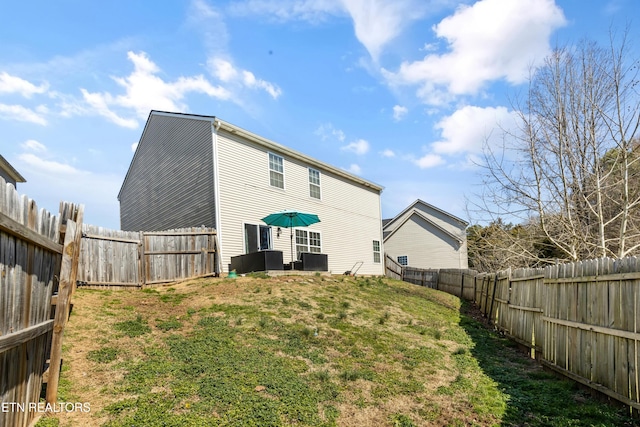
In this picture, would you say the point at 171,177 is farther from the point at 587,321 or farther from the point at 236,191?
the point at 587,321

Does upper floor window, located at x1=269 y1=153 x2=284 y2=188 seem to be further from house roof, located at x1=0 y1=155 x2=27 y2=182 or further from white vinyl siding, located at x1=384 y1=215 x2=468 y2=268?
white vinyl siding, located at x1=384 y1=215 x2=468 y2=268

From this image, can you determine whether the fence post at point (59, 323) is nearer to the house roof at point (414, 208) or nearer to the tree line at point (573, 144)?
the tree line at point (573, 144)

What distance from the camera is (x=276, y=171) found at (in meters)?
16.7

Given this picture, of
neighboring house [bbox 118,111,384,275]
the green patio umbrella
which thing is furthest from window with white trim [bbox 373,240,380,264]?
the green patio umbrella

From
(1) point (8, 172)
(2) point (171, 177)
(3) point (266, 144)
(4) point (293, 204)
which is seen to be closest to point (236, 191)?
(3) point (266, 144)

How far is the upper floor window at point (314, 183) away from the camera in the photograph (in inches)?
736

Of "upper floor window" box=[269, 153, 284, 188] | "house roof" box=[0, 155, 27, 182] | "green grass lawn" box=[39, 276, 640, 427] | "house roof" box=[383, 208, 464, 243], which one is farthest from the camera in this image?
"house roof" box=[383, 208, 464, 243]

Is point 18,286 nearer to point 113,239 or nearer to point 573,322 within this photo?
point 573,322

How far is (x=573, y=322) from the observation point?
5.67 meters

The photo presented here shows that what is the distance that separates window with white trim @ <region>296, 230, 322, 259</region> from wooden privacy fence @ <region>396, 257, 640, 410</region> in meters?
9.89

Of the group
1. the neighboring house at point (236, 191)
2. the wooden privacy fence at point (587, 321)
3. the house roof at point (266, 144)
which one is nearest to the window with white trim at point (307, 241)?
the neighboring house at point (236, 191)

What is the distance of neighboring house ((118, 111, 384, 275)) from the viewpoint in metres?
14.2

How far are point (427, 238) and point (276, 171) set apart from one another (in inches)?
701

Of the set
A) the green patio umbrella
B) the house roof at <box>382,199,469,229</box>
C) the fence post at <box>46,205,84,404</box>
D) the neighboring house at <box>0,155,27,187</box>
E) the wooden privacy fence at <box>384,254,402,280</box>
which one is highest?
the neighboring house at <box>0,155,27,187</box>
